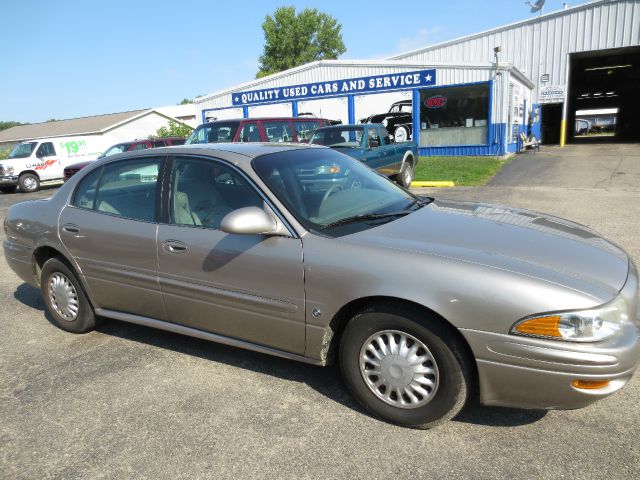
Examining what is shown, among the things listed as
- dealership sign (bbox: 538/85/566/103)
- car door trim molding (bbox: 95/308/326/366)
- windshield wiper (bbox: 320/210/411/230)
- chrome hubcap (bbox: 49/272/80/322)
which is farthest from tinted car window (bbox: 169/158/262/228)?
dealership sign (bbox: 538/85/566/103)

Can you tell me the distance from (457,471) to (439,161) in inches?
679

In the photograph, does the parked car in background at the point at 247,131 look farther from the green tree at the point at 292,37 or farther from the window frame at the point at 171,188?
the green tree at the point at 292,37

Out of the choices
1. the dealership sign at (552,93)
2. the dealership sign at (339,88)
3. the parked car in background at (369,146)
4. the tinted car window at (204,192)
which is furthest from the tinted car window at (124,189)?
the dealership sign at (552,93)

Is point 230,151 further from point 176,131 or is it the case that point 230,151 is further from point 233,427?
point 176,131

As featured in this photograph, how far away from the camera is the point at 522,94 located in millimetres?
23016

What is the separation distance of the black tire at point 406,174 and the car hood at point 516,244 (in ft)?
30.7

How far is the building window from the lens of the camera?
20125mm

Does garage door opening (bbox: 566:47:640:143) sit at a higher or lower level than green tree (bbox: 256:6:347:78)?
lower

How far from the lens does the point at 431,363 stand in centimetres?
259

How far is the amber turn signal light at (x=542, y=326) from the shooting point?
227 cm

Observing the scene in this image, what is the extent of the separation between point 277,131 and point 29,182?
12.0 metres

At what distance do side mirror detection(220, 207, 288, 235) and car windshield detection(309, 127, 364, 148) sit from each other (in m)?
8.38

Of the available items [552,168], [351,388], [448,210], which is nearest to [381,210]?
[448,210]

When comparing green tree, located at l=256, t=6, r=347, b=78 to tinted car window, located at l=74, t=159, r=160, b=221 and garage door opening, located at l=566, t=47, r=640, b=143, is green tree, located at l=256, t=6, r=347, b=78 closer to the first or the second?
garage door opening, located at l=566, t=47, r=640, b=143
